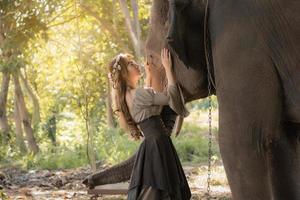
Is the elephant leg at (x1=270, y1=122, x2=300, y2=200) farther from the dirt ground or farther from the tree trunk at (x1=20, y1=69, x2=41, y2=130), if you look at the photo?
the tree trunk at (x1=20, y1=69, x2=41, y2=130)

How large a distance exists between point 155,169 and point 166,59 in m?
1.20

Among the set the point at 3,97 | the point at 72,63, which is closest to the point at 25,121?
the point at 72,63

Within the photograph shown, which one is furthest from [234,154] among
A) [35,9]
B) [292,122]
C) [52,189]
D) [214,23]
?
[35,9]

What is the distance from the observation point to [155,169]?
5.24 meters

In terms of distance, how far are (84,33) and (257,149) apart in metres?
18.0

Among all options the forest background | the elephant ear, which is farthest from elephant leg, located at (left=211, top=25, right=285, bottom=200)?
the forest background

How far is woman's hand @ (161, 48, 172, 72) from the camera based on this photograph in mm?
4348

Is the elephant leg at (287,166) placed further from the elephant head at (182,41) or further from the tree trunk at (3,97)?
the tree trunk at (3,97)

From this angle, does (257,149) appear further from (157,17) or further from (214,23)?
(157,17)

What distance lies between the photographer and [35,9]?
13344mm

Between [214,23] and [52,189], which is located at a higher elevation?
[214,23]

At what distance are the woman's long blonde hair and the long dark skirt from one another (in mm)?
207

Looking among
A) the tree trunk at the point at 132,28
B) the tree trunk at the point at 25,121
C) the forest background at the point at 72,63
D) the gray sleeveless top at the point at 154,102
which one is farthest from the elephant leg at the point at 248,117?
the tree trunk at the point at 25,121

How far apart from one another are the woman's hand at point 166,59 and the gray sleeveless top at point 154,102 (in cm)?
13
